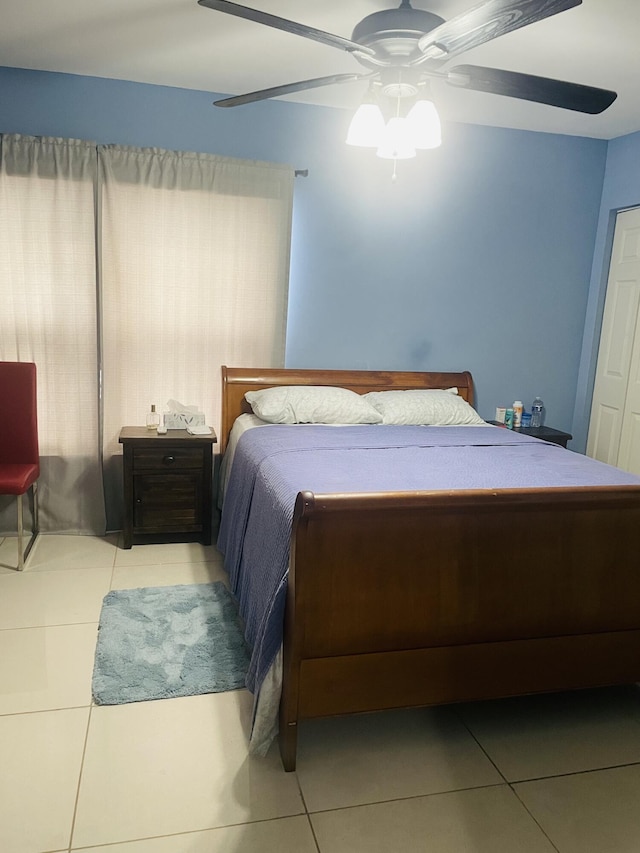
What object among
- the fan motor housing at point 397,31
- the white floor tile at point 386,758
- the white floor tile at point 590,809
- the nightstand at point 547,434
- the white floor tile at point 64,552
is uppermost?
the fan motor housing at point 397,31

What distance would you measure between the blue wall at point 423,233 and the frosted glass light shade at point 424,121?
1.47 meters

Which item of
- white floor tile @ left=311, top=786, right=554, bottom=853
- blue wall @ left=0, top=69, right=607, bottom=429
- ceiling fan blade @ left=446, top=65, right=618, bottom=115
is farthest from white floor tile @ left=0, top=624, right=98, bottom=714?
ceiling fan blade @ left=446, top=65, right=618, bottom=115

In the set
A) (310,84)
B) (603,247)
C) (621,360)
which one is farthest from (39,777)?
(603,247)

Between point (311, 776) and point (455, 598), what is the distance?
661 mm

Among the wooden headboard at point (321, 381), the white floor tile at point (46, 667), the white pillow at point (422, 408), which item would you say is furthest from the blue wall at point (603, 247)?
the white floor tile at point (46, 667)

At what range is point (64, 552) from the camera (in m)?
3.38

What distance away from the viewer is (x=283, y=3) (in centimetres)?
239

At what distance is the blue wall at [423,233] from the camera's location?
3.51 metres

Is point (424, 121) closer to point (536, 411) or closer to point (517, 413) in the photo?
point (517, 413)

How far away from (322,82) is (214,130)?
1.50 metres

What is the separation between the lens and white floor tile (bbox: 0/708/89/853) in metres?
1.65

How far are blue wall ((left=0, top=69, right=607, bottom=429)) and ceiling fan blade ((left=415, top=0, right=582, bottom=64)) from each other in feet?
6.06

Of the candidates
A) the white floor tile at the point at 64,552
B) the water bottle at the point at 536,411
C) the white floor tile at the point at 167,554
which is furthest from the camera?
the water bottle at the point at 536,411

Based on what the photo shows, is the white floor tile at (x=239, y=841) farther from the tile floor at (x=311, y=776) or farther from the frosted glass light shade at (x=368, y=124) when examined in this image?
the frosted glass light shade at (x=368, y=124)
